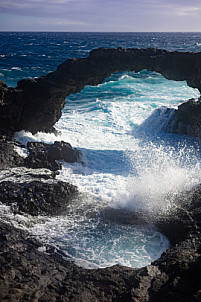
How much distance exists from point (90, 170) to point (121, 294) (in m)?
6.93

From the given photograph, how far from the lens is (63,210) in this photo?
28.5 ft

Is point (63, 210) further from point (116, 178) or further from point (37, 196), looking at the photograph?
point (116, 178)

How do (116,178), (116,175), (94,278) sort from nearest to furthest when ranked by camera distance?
(94,278)
(116,178)
(116,175)

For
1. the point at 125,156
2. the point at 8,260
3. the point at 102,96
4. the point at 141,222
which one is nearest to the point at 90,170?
the point at 125,156

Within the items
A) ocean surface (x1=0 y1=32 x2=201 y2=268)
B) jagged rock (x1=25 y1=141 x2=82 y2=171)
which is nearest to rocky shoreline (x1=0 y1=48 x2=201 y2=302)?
jagged rock (x1=25 y1=141 x2=82 y2=171)

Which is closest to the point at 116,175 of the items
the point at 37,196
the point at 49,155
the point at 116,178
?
the point at 116,178

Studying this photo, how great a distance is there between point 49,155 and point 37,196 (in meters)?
2.85

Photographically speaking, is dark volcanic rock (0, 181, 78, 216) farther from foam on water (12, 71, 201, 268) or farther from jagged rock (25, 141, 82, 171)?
jagged rock (25, 141, 82, 171)

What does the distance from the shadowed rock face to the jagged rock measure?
172 cm

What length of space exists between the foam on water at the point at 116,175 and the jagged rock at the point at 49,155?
1.30 ft

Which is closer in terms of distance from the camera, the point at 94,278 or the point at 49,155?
the point at 94,278

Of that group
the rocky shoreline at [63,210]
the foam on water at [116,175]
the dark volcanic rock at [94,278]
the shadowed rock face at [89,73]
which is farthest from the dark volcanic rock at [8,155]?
the dark volcanic rock at [94,278]

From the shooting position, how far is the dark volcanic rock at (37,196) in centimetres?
842

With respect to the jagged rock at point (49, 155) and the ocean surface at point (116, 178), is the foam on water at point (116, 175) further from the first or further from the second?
the jagged rock at point (49, 155)
